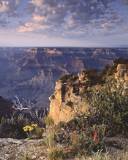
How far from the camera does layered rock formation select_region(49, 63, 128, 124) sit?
25.1 metres

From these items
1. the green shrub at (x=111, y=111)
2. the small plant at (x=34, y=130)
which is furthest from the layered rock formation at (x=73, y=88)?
the small plant at (x=34, y=130)

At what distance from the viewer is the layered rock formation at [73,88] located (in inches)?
990

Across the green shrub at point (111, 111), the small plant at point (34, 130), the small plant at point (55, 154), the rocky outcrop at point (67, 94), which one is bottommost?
the rocky outcrop at point (67, 94)

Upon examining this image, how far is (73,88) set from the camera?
3131cm

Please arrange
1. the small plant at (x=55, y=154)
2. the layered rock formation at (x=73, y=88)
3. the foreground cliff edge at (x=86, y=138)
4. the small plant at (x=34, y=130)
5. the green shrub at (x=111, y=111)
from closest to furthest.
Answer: the small plant at (x=55, y=154) → the foreground cliff edge at (x=86, y=138) → the green shrub at (x=111, y=111) → the small plant at (x=34, y=130) → the layered rock formation at (x=73, y=88)

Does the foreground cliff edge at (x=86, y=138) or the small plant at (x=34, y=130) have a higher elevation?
the foreground cliff edge at (x=86, y=138)

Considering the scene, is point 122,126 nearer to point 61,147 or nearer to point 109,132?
point 109,132

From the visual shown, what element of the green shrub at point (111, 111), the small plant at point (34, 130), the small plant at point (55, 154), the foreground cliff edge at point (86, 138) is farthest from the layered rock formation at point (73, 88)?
the small plant at point (55, 154)

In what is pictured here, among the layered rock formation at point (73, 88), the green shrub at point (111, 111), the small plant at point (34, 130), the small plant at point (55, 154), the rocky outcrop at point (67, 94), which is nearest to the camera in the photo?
the small plant at point (55, 154)

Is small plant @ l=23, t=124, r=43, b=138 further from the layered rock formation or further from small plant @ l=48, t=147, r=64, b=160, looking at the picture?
the layered rock formation

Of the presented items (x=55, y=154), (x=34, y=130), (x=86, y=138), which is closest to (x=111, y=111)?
(x=86, y=138)

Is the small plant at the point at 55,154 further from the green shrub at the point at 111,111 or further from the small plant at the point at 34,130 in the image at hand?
the small plant at the point at 34,130

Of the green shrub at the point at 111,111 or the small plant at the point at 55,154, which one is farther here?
the green shrub at the point at 111,111

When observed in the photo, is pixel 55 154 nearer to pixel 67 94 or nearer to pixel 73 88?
pixel 73 88
